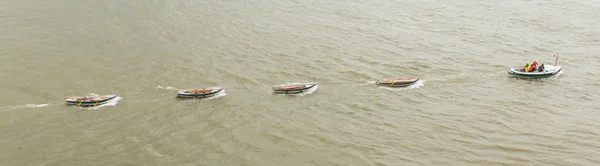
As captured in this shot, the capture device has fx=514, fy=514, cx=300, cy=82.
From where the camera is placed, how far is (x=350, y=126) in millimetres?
27547

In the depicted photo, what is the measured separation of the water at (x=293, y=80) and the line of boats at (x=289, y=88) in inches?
19.1

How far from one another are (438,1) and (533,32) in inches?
467

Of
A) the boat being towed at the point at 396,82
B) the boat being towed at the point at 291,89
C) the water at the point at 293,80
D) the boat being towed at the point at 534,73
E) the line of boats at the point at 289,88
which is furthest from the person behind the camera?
the boat being towed at the point at 534,73

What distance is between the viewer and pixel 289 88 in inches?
1235

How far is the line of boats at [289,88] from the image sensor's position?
28.7m

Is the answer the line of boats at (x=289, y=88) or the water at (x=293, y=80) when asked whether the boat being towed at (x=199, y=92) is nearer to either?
the line of boats at (x=289, y=88)

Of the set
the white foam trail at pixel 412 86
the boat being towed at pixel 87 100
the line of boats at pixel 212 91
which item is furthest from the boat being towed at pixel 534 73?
the boat being towed at pixel 87 100

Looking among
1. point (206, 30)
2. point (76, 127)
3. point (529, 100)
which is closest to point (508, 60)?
point (529, 100)

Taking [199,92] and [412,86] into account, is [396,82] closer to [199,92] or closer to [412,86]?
[412,86]

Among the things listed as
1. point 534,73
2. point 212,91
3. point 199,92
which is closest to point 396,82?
point 534,73

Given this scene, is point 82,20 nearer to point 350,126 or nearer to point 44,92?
point 44,92

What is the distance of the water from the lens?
2473 centimetres

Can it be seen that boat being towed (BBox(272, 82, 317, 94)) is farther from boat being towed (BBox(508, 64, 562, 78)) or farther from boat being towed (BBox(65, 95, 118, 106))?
boat being towed (BBox(508, 64, 562, 78))

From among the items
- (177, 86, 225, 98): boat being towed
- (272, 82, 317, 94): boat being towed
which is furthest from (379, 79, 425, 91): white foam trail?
(177, 86, 225, 98): boat being towed
